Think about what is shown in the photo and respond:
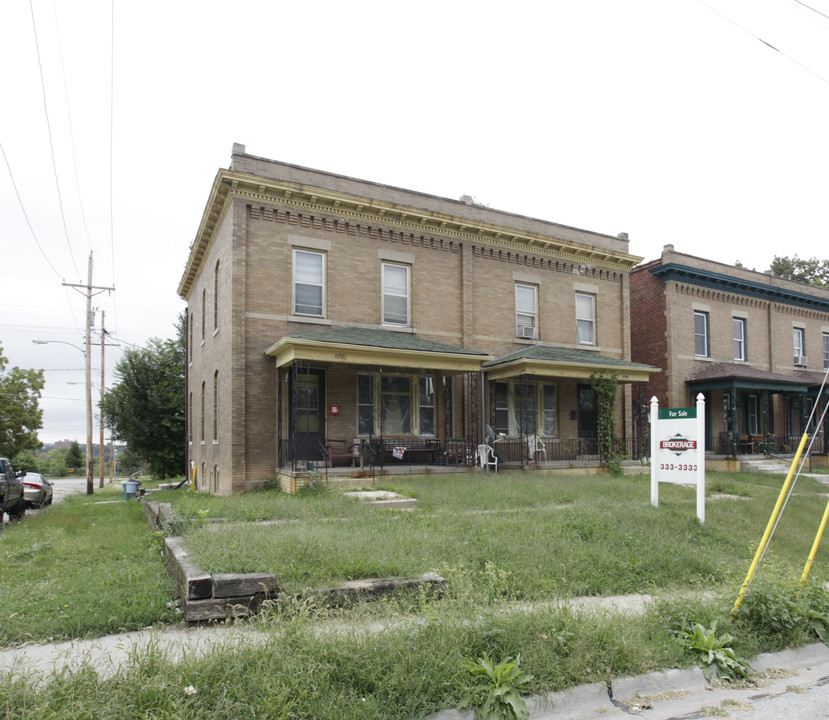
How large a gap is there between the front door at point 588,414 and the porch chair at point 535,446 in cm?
244

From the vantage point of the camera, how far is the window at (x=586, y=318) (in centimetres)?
2231

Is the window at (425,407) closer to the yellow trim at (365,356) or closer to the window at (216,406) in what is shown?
the yellow trim at (365,356)

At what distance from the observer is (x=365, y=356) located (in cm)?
1570

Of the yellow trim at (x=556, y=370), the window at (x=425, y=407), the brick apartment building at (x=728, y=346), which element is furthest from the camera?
the brick apartment building at (x=728, y=346)

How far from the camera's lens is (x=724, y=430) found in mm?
26250

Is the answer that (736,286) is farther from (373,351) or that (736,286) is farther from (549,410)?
(373,351)

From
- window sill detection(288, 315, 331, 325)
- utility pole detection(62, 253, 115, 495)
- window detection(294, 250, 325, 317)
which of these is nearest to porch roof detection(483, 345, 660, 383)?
window sill detection(288, 315, 331, 325)

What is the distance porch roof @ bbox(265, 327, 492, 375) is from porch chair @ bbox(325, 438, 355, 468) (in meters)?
2.30

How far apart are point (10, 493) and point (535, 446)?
1431 cm

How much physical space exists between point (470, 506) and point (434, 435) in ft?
23.7

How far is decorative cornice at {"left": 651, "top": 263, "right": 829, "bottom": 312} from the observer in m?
24.8

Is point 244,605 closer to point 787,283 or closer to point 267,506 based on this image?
point 267,506

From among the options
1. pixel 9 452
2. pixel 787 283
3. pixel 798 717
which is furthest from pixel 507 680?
pixel 9 452

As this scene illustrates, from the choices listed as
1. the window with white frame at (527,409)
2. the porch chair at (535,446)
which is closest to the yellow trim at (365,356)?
the window with white frame at (527,409)
